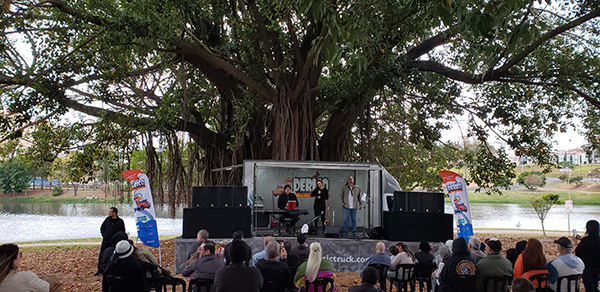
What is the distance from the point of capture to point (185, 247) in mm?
7664

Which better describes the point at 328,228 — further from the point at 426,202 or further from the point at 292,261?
the point at 292,261

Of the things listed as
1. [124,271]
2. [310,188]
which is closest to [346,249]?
[310,188]

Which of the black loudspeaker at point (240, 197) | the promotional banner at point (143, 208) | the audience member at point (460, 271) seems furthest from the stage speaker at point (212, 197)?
the audience member at point (460, 271)

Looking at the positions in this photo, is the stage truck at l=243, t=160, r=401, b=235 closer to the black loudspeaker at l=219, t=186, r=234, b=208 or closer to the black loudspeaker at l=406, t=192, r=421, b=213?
the black loudspeaker at l=406, t=192, r=421, b=213

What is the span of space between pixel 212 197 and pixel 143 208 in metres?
1.22

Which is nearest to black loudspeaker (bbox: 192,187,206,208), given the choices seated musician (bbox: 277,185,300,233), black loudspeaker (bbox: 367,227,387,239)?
seated musician (bbox: 277,185,300,233)

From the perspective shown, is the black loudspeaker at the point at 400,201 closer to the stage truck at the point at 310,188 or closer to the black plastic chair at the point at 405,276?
the stage truck at the point at 310,188

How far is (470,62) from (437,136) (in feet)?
5.64

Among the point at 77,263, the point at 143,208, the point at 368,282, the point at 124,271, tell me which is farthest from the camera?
the point at 77,263

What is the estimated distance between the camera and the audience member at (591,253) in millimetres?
4895

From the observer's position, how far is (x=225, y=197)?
802 centimetres

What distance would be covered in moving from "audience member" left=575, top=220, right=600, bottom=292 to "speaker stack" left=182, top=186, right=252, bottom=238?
4.81 meters

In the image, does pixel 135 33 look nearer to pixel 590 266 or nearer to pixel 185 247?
A: pixel 185 247

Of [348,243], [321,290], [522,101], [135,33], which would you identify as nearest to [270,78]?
[135,33]
